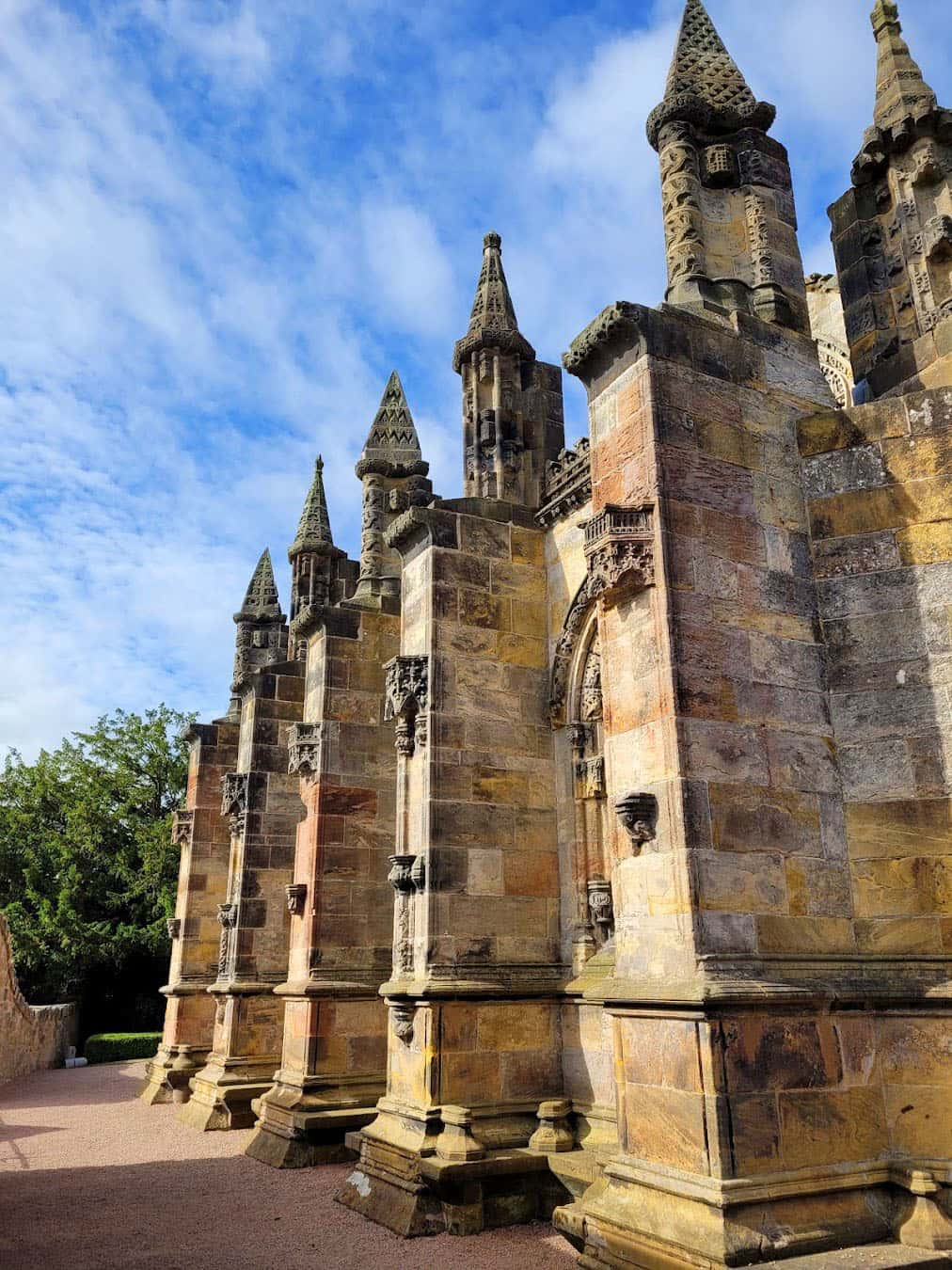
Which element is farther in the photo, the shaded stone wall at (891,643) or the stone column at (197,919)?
the stone column at (197,919)

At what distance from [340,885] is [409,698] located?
3190 mm

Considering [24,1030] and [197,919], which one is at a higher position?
[197,919]

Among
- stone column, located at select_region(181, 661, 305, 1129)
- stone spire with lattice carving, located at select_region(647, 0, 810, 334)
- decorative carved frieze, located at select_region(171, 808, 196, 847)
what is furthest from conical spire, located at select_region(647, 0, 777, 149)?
decorative carved frieze, located at select_region(171, 808, 196, 847)

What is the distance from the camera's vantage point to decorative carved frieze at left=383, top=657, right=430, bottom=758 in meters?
8.98

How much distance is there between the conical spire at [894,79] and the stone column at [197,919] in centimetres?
1409

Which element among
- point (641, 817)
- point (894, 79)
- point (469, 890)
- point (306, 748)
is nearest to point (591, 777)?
point (469, 890)

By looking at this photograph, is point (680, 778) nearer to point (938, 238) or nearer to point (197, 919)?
point (938, 238)

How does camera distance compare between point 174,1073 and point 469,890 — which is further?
point 174,1073

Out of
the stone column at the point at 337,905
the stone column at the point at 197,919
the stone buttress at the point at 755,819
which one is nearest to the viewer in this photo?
the stone buttress at the point at 755,819

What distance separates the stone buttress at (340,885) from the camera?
10.5 m

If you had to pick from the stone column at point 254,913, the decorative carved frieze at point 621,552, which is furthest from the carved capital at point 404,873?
the stone column at point 254,913

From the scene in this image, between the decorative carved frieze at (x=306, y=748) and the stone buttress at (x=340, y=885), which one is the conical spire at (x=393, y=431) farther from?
the decorative carved frieze at (x=306, y=748)

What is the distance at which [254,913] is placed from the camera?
13883mm

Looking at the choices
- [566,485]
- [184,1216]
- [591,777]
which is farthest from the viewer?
[566,485]
